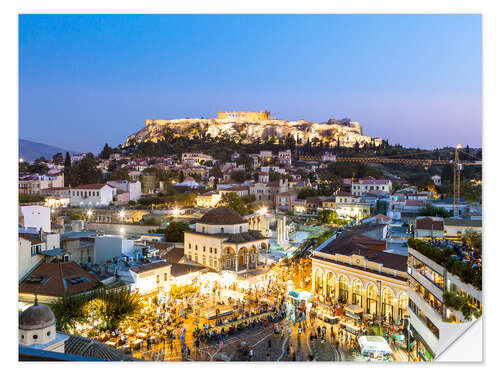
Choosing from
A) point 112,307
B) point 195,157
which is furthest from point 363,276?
point 195,157

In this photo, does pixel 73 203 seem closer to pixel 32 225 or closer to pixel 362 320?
pixel 32 225

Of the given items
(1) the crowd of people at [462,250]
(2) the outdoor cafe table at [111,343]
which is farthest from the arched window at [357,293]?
(2) the outdoor cafe table at [111,343]

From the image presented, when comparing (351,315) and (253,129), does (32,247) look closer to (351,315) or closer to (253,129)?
(351,315)

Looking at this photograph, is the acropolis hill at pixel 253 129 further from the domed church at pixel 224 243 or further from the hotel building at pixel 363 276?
the hotel building at pixel 363 276

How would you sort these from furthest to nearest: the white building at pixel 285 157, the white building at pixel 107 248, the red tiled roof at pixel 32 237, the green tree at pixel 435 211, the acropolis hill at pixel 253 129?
the acropolis hill at pixel 253 129 → the white building at pixel 285 157 → the green tree at pixel 435 211 → the white building at pixel 107 248 → the red tiled roof at pixel 32 237
